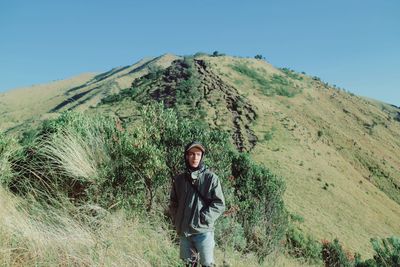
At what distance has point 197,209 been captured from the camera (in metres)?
4.01

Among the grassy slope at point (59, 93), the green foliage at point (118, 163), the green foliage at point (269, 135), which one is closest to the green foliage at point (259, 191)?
the green foliage at point (118, 163)

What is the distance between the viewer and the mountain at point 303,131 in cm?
3925

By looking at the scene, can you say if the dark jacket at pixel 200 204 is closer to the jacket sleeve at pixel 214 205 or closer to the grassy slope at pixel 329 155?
the jacket sleeve at pixel 214 205

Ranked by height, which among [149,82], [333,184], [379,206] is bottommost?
[379,206]

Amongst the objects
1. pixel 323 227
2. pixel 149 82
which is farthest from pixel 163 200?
pixel 149 82

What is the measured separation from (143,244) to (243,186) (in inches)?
333

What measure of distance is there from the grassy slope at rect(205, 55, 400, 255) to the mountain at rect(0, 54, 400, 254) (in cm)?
16

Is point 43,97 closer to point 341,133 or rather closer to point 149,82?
point 149,82

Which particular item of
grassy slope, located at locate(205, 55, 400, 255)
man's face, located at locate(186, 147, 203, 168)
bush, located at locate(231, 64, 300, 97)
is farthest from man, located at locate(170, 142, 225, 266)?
bush, located at locate(231, 64, 300, 97)

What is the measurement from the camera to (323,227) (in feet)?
112

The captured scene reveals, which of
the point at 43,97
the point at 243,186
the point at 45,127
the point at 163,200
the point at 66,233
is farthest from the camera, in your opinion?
the point at 43,97

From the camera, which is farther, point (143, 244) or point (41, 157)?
point (41, 157)

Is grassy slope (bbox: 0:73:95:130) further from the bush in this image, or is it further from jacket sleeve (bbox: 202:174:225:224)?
jacket sleeve (bbox: 202:174:225:224)

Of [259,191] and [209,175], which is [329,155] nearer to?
[259,191]
